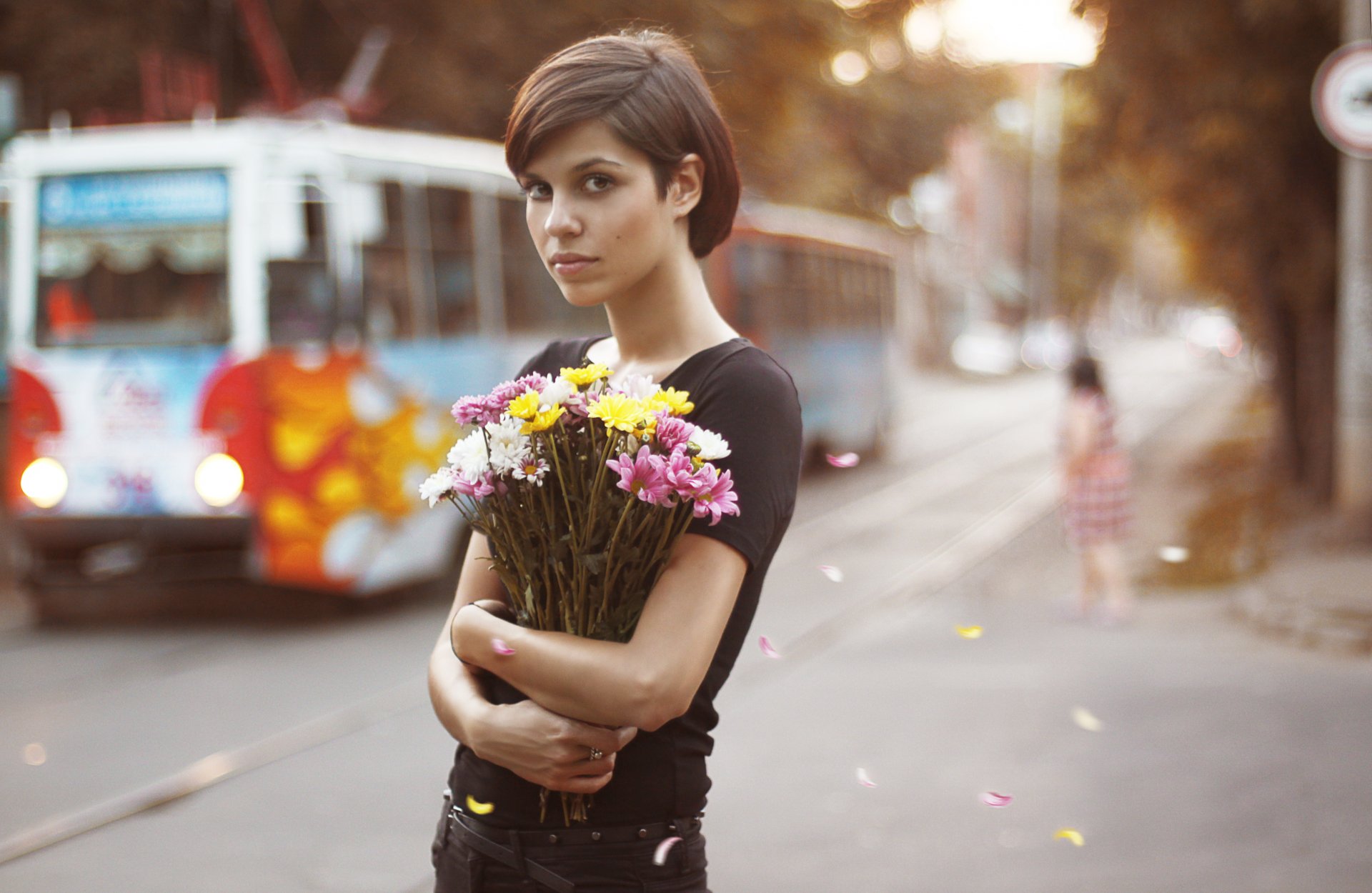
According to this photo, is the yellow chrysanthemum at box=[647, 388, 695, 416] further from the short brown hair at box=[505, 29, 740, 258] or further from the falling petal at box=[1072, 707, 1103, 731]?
the falling petal at box=[1072, 707, 1103, 731]

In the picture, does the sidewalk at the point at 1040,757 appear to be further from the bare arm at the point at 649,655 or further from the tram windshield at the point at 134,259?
the tram windshield at the point at 134,259

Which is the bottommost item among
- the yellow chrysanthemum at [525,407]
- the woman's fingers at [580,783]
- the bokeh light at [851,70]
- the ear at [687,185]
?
the woman's fingers at [580,783]

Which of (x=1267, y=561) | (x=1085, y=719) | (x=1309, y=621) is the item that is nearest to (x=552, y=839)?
(x=1085, y=719)

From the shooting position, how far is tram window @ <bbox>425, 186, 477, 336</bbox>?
10273mm

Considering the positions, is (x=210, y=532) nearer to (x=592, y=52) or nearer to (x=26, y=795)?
(x=26, y=795)

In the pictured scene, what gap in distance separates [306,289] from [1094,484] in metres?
5.07

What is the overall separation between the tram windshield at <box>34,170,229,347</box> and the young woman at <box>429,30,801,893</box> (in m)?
7.62

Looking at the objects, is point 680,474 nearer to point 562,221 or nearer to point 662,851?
point 562,221

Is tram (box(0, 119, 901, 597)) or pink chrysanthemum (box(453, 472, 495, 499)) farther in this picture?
tram (box(0, 119, 901, 597))

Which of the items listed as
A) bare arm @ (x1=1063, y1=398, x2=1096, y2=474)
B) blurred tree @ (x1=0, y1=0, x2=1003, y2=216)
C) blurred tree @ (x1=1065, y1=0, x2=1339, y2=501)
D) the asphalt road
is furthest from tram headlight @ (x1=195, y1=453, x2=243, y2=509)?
blurred tree @ (x1=1065, y1=0, x2=1339, y2=501)

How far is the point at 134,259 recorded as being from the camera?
9375mm

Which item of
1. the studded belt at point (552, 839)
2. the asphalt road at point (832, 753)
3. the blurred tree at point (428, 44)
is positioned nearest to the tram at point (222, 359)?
the asphalt road at point (832, 753)

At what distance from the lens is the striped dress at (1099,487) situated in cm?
941

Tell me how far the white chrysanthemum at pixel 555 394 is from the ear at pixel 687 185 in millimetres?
303
